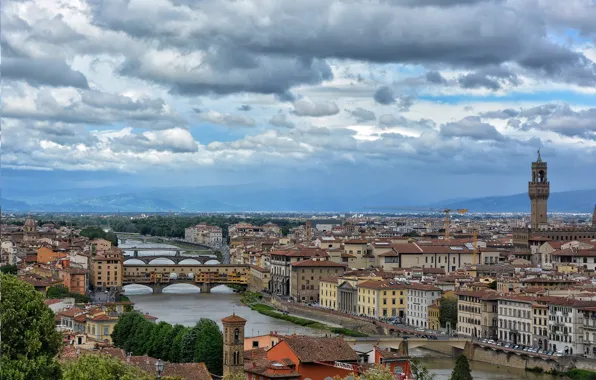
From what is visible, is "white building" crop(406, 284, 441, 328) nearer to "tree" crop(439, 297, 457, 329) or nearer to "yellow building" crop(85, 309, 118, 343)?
"tree" crop(439, 297, 457, 329)

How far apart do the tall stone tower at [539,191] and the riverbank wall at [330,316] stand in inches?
936

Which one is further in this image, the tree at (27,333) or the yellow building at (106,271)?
the yellow building at (106,271)

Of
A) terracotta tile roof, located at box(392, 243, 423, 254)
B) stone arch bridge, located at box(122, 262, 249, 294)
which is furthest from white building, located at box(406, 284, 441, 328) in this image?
stone arch bridge, located at box(122, 262, 249, 294)

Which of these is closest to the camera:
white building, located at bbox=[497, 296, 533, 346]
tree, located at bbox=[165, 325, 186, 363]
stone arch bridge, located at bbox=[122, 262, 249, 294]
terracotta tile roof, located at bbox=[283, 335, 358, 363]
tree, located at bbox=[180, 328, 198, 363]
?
terracotta tile roof, located at bbox=[283, 335, 358, 363]

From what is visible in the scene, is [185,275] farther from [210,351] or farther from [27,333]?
[27,333]

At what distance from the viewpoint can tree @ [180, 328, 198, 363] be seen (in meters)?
26.4

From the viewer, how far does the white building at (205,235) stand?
121625 millimetres

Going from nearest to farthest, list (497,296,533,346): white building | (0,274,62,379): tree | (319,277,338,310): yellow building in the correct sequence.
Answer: (0,274,62,379): tree < (497,296,533,346): white building < (319,277,338,310): yellow building

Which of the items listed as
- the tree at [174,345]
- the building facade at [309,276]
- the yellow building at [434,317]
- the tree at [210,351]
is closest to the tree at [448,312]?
the yellow building at [434,317]

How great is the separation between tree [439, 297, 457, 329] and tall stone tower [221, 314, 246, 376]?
21316 mm

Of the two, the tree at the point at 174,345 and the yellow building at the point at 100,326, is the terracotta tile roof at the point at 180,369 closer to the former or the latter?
the tree at the point at 174,345

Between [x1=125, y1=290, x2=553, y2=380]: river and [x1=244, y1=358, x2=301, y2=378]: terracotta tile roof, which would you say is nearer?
[x1=244, y1=358, x2=301, y2=378]: terracotta tile roof

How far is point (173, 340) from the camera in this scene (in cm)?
2766

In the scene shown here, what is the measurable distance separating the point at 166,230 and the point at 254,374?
12258 cm
